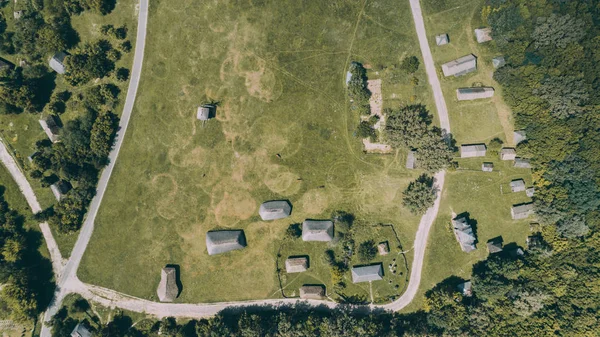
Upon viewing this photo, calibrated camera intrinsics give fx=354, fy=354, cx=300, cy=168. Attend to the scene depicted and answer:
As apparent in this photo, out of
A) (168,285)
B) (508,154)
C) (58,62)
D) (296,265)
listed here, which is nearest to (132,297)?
(168,285)

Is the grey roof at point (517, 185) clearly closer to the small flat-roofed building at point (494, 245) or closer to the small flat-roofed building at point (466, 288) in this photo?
the small flat-roofed building at point (494, 245)

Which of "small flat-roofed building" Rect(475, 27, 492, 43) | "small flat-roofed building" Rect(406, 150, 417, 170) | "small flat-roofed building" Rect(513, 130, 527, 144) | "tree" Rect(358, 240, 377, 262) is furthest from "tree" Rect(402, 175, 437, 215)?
"small flat-roofed building" Rect(475, 27, 492, 43)

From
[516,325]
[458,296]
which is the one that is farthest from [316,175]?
[516,325]

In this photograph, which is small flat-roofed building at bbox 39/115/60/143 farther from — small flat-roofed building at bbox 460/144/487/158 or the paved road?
small flat-roofed building at bbox 460/144/487/158

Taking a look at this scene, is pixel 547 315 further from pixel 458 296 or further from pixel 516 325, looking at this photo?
pixel 458 296

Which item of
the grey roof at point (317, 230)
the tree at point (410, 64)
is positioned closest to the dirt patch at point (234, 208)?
the grey roof at point (317, 230)
